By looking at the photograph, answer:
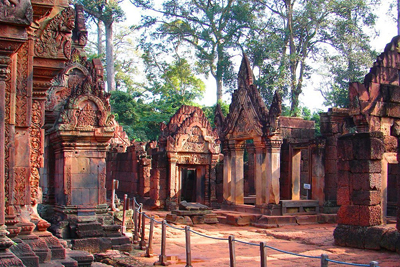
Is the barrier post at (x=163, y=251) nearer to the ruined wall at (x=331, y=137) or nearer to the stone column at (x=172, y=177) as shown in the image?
the ruined wall at (x=331, y=137)

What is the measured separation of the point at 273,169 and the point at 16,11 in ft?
41.4

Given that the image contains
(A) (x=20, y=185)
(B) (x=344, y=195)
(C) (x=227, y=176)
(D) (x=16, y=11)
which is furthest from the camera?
(C) (x=227, y=176)

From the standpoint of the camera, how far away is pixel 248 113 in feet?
55.3

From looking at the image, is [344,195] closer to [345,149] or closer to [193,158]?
[345,149]

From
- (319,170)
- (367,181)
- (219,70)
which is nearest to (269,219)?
(319,170)

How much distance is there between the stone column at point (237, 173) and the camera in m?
17.3

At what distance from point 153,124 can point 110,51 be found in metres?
6.83

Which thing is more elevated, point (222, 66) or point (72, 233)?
point (222, 66)

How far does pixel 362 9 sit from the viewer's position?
28797 millimetres

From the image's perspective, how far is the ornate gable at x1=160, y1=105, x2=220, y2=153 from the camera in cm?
1931

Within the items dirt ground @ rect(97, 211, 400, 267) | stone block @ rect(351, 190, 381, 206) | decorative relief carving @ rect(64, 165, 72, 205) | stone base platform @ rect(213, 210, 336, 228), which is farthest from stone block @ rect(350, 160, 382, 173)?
decorative relief carving @ rect(64, 165, 72, 205)

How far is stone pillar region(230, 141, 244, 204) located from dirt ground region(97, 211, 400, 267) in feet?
9.07

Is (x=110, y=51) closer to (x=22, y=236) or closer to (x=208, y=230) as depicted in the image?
(x=208, y=230)

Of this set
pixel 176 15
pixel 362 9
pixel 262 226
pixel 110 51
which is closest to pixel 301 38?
pixel 362 9
